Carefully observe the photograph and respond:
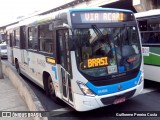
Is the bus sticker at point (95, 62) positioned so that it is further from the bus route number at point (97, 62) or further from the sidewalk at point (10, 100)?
the sidewalk at point (10, 100)

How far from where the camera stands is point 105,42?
19.2 ft

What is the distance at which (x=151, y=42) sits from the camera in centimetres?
819

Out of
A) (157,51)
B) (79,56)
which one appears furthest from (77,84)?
(157,51)

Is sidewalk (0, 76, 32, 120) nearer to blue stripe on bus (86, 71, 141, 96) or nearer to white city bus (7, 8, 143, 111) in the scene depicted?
white city bus (7, 8, 143, 111)

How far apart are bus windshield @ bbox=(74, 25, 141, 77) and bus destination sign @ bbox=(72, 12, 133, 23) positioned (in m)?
0.21

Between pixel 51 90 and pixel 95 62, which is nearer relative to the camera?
pixel 95 62

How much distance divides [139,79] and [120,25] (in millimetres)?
1582

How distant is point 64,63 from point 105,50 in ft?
3.71

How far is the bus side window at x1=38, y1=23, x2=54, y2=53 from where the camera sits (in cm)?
697

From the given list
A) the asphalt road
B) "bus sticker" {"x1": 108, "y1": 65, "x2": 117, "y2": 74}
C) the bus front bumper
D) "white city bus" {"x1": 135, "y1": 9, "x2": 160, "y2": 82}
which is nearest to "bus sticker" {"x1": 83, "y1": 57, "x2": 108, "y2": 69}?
"bus sticker" {"x1": 108, "y1": 65, "x2": 117, "y2": 74}

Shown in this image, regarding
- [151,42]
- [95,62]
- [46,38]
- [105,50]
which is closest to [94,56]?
[95,62]

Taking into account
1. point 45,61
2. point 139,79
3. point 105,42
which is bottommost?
point 139,79

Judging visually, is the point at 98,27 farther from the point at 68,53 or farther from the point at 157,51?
the point at 157,51

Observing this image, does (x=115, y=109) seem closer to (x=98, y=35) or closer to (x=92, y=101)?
(x=92, y=101)
